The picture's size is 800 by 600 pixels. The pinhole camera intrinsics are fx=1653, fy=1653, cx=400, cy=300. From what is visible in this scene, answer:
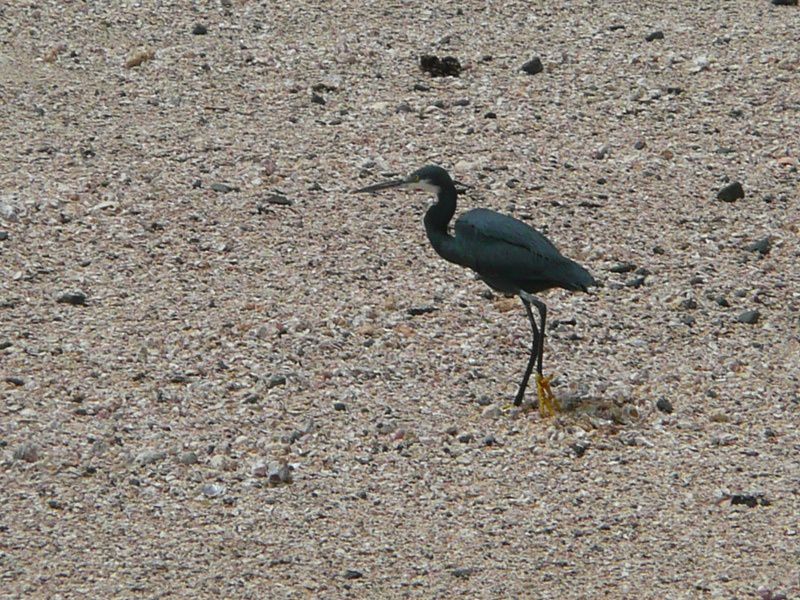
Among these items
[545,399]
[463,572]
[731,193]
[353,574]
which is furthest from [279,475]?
[731,193]

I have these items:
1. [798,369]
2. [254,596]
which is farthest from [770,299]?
[254,596]

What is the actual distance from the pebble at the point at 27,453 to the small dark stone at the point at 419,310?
8.71 feet

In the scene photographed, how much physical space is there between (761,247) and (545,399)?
2.65m

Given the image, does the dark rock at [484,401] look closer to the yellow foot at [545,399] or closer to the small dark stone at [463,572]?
the yellow foot at [545,399]

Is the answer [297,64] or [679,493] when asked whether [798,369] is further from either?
[297,64]

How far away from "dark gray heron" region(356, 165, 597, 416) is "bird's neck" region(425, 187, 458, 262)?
0.02 metres

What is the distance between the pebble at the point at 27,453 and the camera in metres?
8.72

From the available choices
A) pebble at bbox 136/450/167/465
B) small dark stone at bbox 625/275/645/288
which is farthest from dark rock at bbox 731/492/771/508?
pebble at bbox 136/450/167/465

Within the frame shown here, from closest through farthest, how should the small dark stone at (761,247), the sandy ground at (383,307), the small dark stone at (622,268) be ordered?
1. the sandy ground at (383,307)
2. the small dark stone at (622,268)
3. the small dark stone at (761,247)

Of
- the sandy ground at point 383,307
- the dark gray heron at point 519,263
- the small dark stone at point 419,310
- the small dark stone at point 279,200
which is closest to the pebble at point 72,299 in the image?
the sandy ground at point 383,307

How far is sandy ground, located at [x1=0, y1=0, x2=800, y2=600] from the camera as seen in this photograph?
318 inches

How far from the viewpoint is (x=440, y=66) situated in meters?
13.6

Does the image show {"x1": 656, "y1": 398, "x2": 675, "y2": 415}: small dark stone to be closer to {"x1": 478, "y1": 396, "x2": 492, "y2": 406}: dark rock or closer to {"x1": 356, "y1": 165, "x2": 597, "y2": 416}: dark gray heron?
{"x1": 356, "y1": 165, "x2": 597, "y2": 416}: dark gray heron

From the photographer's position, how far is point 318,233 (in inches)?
445
